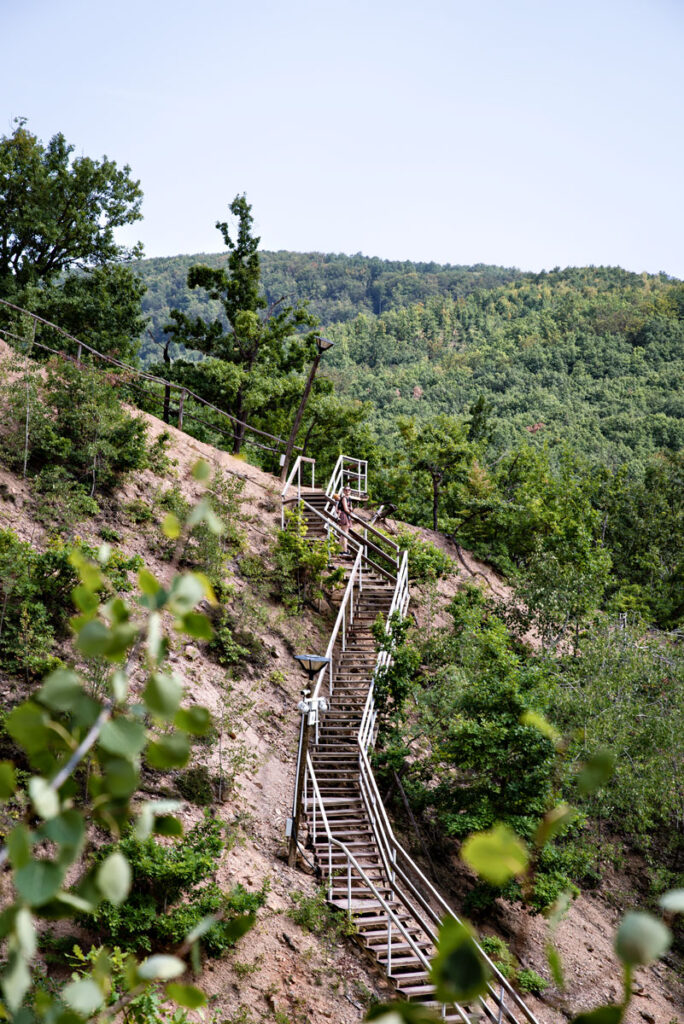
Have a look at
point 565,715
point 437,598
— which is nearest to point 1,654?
point 565,715

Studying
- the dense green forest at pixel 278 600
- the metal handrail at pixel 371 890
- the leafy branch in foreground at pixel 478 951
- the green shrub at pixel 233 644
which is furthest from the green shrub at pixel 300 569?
the leafy branch in foreground at pixel 478 951

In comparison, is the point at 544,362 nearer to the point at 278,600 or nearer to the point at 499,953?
the point at 278,600

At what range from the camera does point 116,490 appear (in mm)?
13039

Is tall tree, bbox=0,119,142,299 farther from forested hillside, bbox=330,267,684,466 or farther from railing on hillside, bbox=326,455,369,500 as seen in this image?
forested hillside, bbox=330,267,684,466

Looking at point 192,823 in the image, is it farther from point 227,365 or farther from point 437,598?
point 227,365

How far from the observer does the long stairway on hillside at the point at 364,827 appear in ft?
25.8

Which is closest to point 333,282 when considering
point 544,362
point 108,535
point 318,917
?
point 544,362

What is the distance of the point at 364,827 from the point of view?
9875 millimetres

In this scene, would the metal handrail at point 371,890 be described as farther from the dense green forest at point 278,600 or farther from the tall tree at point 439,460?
the tall tree at point 439,460

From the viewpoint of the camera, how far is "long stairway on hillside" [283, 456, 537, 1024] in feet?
25.8

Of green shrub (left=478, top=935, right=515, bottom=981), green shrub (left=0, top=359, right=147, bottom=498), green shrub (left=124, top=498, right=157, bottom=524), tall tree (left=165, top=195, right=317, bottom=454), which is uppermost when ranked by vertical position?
tall tree (left=165, top=195, right=317, bottom=454)

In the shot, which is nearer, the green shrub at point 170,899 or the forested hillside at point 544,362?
the green shrub at point 170,899

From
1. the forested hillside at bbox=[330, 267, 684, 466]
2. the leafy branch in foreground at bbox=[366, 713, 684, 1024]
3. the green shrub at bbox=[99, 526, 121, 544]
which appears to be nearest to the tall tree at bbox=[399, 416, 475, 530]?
the green shrub at bbox=[99, 526, 121, 544]

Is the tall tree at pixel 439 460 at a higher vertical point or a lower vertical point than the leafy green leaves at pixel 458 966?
lower
